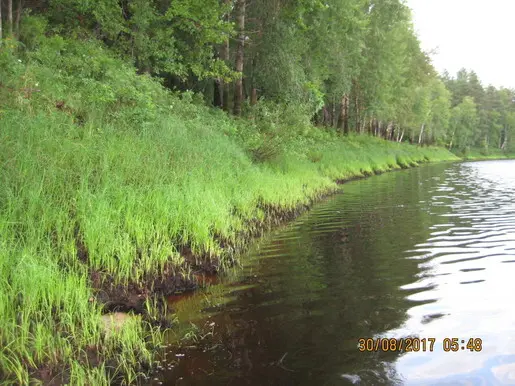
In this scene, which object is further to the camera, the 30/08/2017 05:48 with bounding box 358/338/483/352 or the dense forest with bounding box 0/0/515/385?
the 30/08/2017 05:48 with bounding box 358/338/483/352

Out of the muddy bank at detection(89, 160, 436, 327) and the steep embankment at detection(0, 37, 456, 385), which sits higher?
the steep embankment at detection(0, 37, 456, 385)

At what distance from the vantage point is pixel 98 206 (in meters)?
5.01

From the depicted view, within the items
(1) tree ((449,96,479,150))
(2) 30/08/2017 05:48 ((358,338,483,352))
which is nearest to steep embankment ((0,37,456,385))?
(2) 30/08/2017 05:48 ((358,338,483,352))

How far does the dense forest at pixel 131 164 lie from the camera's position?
3467mm

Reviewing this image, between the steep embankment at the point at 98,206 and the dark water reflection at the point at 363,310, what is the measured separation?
0.79 metres

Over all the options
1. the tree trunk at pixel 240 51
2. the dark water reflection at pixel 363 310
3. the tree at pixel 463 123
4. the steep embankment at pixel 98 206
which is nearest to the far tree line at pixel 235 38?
the tree trunk at pixel 240 51

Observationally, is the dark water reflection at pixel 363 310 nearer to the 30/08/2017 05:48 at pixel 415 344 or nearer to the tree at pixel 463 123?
the 30/08/2017 05:48 at pixel 415 344

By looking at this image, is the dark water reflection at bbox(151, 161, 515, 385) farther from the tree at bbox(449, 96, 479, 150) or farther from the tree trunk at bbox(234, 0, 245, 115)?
the tree at bbox(449, 96, 479, 150)

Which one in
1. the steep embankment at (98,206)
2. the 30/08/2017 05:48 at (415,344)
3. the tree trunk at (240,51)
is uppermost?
the tree trunk at (240,51)

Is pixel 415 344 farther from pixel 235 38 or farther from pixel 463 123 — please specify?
pixel 463 123

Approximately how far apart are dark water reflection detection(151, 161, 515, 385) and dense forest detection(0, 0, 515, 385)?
2.61 ft

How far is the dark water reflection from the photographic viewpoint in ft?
10.8

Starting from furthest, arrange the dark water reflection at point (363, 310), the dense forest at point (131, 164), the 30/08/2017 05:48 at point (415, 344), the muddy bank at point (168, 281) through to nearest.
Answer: the muddy bank at point (168, 281)
the 30/08/2017 05:48 at point (415, 344)
the dense forest at point (131, 164)
the dark water reflection at point (363, 310)

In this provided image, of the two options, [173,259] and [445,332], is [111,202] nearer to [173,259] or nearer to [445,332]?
[173,259]
